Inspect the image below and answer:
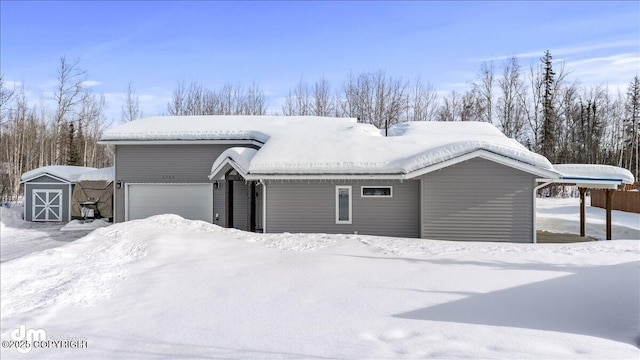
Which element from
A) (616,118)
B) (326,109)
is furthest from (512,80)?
(326,109)

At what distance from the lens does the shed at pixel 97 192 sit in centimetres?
2036

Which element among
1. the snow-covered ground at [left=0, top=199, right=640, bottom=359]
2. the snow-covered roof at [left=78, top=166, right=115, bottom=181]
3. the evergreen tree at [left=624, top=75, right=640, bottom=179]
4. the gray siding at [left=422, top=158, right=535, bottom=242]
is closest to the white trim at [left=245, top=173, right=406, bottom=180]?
the gray siding at [left=422, top=158, right=535, bottom=242]

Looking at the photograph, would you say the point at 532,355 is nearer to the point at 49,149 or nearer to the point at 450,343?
the point at 450,343

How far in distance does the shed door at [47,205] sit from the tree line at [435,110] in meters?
20.5

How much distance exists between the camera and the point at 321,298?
6848 millimetres

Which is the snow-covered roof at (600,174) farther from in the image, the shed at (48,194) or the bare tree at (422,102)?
the bare tree at (422,102)

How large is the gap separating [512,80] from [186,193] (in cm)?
3434

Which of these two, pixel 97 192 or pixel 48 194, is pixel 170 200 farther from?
pixel 48 194

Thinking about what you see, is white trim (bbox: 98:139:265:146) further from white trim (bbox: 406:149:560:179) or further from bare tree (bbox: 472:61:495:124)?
bare tree (bbox: 472:61:495:124)

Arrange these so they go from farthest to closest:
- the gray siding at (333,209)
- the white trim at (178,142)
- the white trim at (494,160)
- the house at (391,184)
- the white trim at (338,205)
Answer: the white trim at (178,142) < the white trim at (338,205) < the gray siding at (333,209) < the house at (391,184) < the white trim at (494,160)

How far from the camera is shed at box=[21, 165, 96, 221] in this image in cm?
2056

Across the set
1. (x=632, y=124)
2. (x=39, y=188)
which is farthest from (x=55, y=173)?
(x=632, y=124)

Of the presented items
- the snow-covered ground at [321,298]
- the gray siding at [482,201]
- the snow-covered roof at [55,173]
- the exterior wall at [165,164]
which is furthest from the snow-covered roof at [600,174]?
the snow-covered roof at [55,173]

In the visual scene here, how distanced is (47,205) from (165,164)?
770 cm
